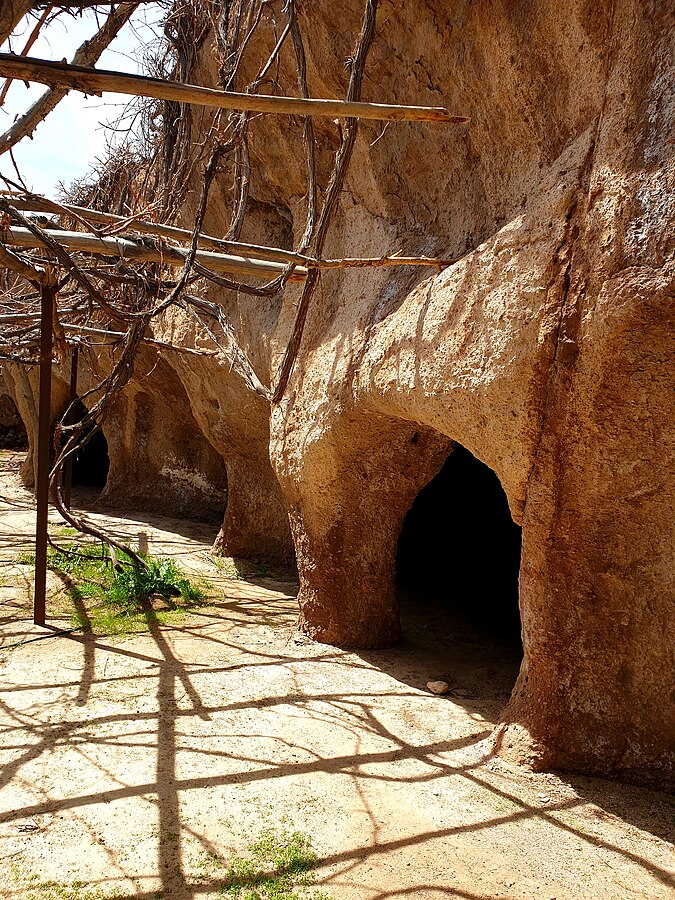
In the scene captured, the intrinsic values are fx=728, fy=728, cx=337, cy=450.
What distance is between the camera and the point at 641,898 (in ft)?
8.63

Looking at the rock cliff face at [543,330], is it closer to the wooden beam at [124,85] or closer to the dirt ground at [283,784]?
the dirt ground at [283,784]

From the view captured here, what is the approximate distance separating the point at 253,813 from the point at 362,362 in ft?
9.40

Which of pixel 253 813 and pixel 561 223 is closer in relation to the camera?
pixel 253 813

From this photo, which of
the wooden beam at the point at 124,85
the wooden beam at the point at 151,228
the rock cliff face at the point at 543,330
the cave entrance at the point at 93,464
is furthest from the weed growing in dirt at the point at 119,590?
the cave entrance at the point at 93,464

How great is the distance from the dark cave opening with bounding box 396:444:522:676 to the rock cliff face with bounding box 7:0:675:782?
2183 mm

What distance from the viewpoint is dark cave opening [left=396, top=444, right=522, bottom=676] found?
715 centimetres

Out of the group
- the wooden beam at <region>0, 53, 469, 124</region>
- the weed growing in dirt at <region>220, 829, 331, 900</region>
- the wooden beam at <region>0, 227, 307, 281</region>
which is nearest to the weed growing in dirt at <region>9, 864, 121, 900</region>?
the weed growing in dirt at <region>220, 829, 331, 900</region>

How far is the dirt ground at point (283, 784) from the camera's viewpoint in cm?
270

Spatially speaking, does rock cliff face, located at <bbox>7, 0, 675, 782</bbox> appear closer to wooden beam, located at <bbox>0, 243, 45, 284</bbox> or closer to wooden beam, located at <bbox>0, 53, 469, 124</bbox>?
wooden beam, located at <bbox>0, 53, 469, 124</bbox>

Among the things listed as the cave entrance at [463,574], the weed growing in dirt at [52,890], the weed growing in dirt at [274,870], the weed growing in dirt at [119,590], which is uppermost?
the cave entrance at [463,574]

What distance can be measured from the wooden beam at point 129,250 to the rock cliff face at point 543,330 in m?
0.86

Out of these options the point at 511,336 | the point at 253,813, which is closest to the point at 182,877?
the point at 253,813

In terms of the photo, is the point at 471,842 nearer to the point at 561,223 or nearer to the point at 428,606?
the point at 561,223

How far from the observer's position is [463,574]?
821cm
